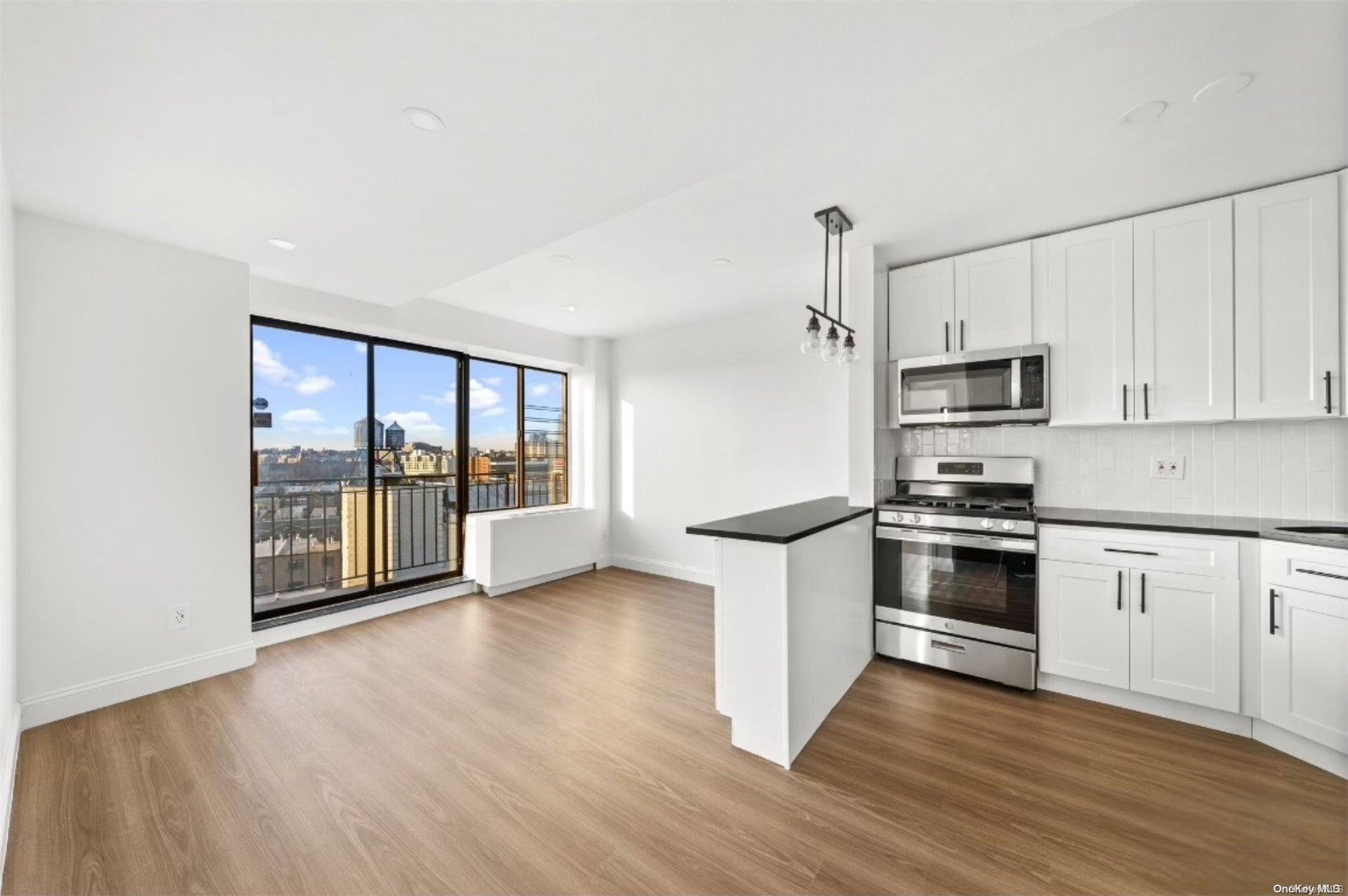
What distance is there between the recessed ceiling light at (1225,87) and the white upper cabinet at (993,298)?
117 centimetres

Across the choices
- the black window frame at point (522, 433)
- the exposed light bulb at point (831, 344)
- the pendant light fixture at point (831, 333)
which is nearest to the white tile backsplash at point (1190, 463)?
the pendant light fixture at point (831, 333)

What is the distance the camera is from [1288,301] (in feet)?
7.80

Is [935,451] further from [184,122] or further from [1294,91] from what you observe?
[184,122]

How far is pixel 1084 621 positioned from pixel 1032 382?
4.22 ft

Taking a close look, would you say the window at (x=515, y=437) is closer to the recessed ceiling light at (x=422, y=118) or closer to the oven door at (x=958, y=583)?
the recessed ceiling light at (x=422, y=118)

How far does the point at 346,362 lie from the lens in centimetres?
412

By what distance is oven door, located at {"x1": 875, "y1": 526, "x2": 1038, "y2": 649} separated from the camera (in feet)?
9.05

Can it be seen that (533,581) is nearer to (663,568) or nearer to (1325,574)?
(663,568)

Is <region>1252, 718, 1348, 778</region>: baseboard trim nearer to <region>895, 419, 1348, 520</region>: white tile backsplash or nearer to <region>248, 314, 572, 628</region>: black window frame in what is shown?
<region>895, 419, 1348, 520</region>: white tile backsplash

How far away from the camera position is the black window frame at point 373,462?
11.9 ft

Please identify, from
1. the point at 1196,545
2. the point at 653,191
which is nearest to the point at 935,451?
the point at 1196,545

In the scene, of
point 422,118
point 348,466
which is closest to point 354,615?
point 348,466

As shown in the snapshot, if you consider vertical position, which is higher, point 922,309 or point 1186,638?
point 922,309

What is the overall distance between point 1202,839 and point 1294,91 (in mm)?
2537
